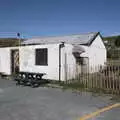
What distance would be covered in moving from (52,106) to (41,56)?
752cm

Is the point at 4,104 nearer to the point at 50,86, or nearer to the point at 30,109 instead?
the point at 30,109

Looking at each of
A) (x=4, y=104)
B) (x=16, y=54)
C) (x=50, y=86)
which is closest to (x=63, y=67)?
(x=50, y=86)

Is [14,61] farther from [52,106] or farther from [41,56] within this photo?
[52,106]

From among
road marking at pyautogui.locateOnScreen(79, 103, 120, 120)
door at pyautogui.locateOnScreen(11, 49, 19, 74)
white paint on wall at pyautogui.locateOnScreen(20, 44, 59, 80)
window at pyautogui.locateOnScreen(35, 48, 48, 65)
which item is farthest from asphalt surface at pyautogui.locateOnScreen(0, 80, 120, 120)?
door at pyautogui.locateOnScreen(11, 49, 19, 74)

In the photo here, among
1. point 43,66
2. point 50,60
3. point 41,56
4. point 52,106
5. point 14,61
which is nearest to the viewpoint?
point 52,106

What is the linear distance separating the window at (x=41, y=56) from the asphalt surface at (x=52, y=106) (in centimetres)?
508

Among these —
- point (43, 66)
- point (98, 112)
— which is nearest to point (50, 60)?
point (43, 66)

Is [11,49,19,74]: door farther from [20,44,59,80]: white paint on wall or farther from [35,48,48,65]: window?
[35,48,48,65]: window

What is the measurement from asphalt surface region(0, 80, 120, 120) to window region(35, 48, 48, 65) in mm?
5077

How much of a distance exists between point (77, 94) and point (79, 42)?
38.0ft

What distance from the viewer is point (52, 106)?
729cm

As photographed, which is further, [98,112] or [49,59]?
[49,59]

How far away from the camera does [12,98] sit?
8.70 m

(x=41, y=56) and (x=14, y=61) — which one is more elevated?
(x=41, y=56)
